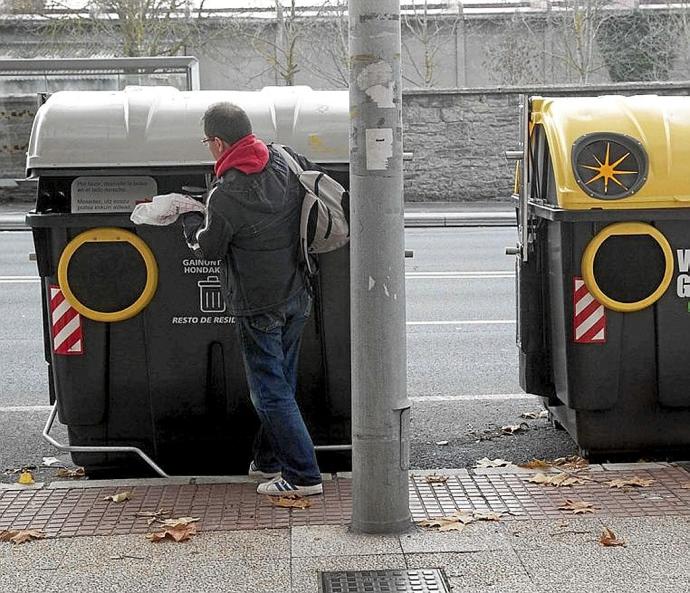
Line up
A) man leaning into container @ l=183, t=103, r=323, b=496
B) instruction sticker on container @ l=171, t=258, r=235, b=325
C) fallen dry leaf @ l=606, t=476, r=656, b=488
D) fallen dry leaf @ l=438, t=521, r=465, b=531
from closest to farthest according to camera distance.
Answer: fallen dry leaf @ l=438, t=521, r=465, b=531
man leaning into container @ l=183, t=103, r=323, b=496
fallen dry leaf @ l=606, t=476, r=656, b=488
instruction sticker on container @ l=171, t=258, r=235, b=325

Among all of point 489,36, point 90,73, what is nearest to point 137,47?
point 90,73

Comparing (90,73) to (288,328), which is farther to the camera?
(90,73)

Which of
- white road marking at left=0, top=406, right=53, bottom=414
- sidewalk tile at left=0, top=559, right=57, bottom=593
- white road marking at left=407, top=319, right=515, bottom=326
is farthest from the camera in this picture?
white road marking at left=407, top=319, right=515, bottom=326

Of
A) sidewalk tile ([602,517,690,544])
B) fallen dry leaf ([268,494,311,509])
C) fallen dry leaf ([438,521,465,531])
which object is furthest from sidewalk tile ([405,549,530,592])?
fallen dry leaf ([268,494,311,509])

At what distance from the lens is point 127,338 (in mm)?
5402

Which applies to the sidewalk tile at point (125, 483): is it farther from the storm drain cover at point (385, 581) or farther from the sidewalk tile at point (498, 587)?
the sidewalk tile at point (498, 587)

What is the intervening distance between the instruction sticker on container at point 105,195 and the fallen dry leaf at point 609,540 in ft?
8.41

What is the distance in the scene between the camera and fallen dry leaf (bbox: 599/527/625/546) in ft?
14.5

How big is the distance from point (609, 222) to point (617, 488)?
125 centimetres

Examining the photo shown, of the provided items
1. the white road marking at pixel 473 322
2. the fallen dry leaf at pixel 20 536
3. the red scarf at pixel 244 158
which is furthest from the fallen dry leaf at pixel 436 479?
the white road marking at pixel 473 322

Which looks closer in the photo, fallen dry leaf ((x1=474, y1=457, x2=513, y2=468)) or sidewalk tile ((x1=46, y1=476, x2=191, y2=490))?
sidewalk tile ((x1=46, y1=476, x2=191, y2=490))

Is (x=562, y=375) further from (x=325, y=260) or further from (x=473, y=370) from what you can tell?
(x=473, y=370)

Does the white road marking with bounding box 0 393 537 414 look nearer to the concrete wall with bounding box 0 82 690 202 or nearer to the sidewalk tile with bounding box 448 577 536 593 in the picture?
the sidewalk tile with bounding box 448 577 536 593

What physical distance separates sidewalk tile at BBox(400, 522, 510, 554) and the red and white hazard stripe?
187 cm
